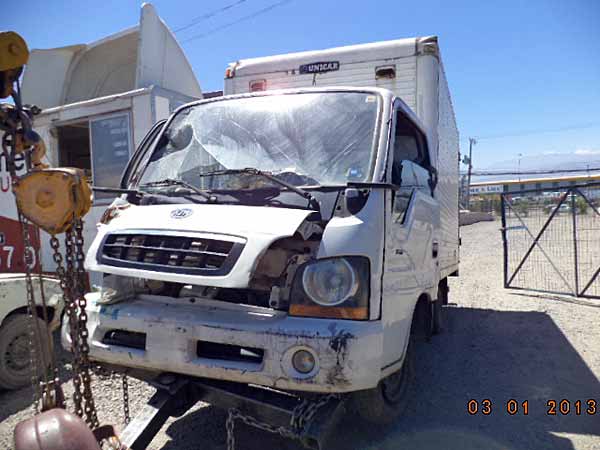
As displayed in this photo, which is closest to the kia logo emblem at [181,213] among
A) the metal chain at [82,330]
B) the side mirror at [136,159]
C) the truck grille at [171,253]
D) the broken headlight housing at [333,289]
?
the truck grille at [171,253]

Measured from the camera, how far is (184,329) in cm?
253

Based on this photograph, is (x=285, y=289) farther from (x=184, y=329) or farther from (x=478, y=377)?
(x=478, y=377)

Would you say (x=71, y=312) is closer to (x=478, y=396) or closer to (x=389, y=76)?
(x=478, y=396)

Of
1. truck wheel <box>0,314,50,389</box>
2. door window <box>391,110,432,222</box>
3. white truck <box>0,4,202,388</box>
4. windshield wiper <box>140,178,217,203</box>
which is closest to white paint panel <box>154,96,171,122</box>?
white truck <box>0,4,202,388</box>

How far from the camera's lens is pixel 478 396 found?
13.7 ft

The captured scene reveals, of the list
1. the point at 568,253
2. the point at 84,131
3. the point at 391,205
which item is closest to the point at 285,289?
the point at 391,205

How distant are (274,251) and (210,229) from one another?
397mm

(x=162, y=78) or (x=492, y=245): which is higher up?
(x=162, y=78)

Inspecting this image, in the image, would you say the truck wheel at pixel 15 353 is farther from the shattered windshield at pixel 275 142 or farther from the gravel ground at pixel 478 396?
the shattered windshield at pixel 275 142

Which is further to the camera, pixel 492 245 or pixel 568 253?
pixel 492 245

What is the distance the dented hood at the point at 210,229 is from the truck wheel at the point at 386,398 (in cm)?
116

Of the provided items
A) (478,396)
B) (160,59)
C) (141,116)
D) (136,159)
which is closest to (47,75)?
(160,59)

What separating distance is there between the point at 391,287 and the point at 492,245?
54.0 feet

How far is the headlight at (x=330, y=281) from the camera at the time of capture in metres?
2.53
